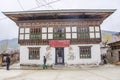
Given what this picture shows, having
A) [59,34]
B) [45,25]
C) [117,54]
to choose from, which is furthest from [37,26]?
[117,54]

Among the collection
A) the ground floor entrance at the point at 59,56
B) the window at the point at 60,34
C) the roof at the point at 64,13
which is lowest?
the ground floor entrance at the point at 59,56

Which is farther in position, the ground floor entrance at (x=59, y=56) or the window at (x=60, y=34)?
the window at (x=60, y=34)

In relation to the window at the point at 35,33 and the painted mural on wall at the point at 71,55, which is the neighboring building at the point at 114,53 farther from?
the window at the point at 35,33

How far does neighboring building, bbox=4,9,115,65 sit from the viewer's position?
29172mm

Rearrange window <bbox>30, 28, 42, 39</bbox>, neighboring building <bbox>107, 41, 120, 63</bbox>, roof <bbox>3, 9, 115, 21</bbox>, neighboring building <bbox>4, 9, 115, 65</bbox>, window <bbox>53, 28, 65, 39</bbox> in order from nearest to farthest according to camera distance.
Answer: roof <bbox>3, 9, 115, 21</bbox> → neighboring building <bbox>4, 9, 115, 65</bbox> → window <bbox>53, 28, 65, 39</bbox> → window <bbox>30, 28, 42, 39</bbox> → neighboring building <bbox>107, 41, 120, 63</bbox>

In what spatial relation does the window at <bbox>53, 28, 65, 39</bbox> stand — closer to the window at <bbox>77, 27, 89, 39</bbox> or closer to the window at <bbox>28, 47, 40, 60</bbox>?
the window at <bbox>77, 27, 89, 39</bbox>

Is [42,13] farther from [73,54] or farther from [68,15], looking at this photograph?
[73,54]

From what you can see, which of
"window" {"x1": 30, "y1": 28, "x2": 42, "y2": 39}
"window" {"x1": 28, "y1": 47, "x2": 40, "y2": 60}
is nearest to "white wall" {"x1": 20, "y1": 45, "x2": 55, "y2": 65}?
"window" {"x1": 28, "y1": 47, "x2": 40, "y2": 60}

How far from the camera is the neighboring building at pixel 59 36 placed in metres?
29.2

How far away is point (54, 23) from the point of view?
2981 cm

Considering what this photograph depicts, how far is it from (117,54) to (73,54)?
777 centimetres

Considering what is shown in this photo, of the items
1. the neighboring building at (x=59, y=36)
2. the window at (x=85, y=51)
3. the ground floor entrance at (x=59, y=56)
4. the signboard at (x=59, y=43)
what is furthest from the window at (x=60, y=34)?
the window at (x=85, y=51)

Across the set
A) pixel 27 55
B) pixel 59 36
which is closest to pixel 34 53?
pixel 27 55

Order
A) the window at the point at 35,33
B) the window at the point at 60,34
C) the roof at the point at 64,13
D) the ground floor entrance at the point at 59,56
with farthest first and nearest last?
the window at the point at 35,33
the window at the point at 60,34
the ground floor entrance at the point at 59,56
the roof at the point at 64,13
